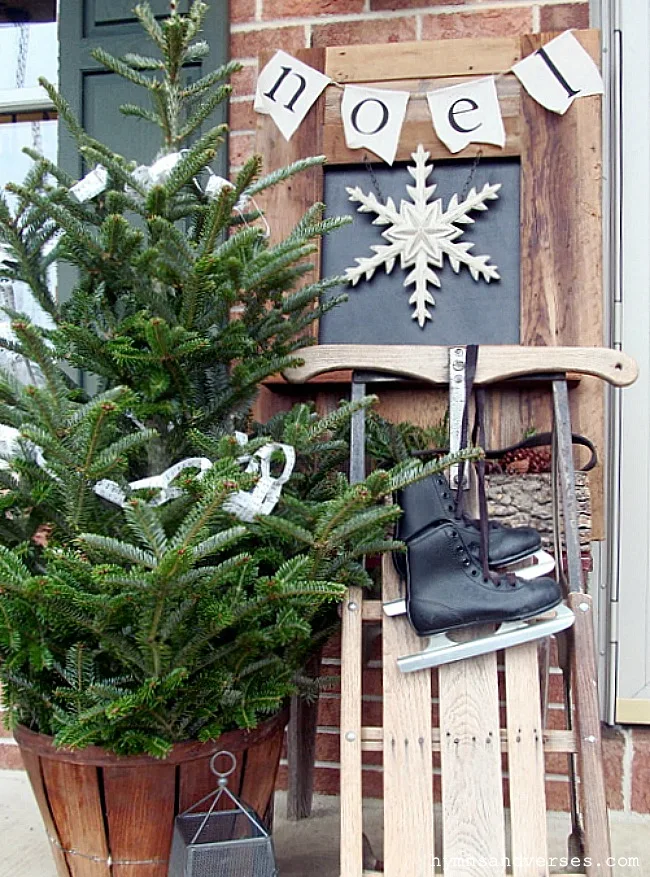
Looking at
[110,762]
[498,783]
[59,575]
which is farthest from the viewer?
[498,783]

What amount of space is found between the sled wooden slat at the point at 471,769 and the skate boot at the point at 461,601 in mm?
47

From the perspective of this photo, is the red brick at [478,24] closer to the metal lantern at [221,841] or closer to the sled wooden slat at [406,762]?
the sled wooden slat at [406,762]

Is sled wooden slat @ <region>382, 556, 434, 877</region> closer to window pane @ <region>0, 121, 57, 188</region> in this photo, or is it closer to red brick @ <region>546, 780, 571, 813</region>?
red brick @ <region>546, 780, 571, 813</region>

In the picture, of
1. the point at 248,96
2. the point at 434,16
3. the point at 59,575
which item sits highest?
the point at 434,16

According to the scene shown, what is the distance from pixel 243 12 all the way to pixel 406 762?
195cm

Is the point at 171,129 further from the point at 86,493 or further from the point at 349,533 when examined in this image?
the point at 349,533

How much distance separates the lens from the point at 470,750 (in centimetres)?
157

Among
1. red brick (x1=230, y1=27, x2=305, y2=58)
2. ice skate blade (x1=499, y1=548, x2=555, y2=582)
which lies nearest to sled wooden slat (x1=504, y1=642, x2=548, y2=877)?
ice skate blade (x1=499, y1=548, x2=555, y2=582)

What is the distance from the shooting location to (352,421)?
1.79m

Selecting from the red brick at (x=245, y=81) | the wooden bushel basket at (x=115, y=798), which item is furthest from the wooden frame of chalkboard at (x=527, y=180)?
the wooden bushel basket at (x=115, y=798)

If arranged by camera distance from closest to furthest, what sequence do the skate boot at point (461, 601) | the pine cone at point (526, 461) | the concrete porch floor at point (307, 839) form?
the skate boot at point (461, 601), the concrete porch floor at point (307, 839), the pine cone at point (526, 461)

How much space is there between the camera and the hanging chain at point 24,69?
2.50 metres

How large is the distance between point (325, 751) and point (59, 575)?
117 centimetres

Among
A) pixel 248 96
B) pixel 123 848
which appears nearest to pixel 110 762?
pixel 123 848
